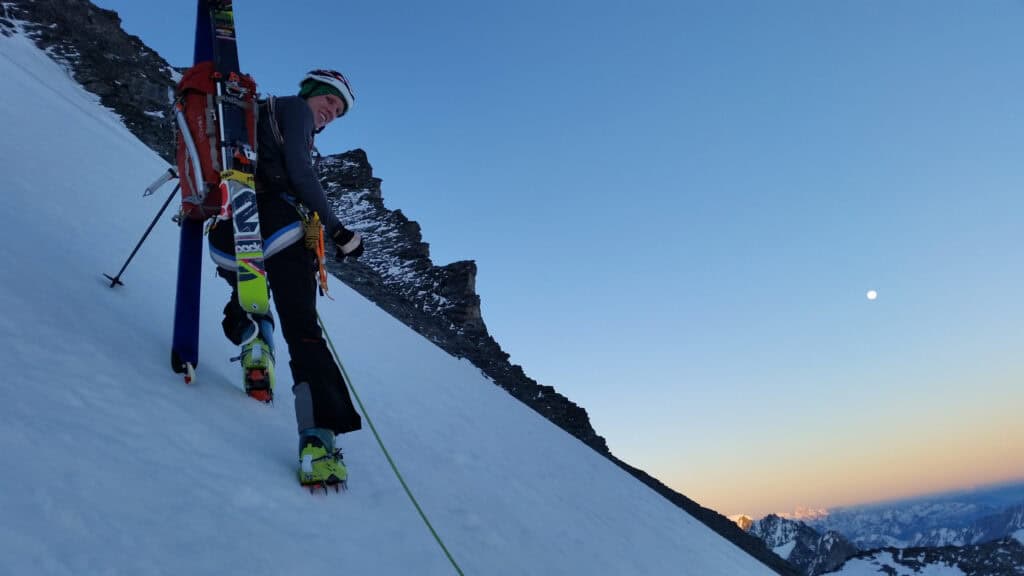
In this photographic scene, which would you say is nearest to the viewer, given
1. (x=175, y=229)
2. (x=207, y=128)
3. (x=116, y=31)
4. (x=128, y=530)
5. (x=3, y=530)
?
(x=3, y=530)

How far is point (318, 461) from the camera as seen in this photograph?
3230mm

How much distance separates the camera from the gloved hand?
3668 millimetres

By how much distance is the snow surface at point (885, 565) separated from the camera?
94.8 metres

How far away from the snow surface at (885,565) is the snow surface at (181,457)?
112029 mm

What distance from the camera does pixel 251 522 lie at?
2.54 metres

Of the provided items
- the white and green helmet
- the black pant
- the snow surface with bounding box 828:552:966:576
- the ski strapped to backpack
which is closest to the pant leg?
the black pant

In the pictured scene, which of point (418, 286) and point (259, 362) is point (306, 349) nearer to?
point (259, 362)

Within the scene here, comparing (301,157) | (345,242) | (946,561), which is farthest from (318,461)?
(946,561)

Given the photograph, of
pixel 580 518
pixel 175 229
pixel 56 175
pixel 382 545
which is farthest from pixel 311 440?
pixel 175 229

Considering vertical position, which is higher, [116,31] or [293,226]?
[116,31]

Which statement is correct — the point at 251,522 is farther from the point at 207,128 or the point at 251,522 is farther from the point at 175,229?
the point at 175,229

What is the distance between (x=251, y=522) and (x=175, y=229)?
278 inches

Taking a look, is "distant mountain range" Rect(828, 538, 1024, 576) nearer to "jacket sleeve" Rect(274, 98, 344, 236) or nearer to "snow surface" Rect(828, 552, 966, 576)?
"snow surface" Rect(828, 552, 966, 576)

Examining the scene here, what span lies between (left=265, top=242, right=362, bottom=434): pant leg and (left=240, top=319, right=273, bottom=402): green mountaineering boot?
28 cm
